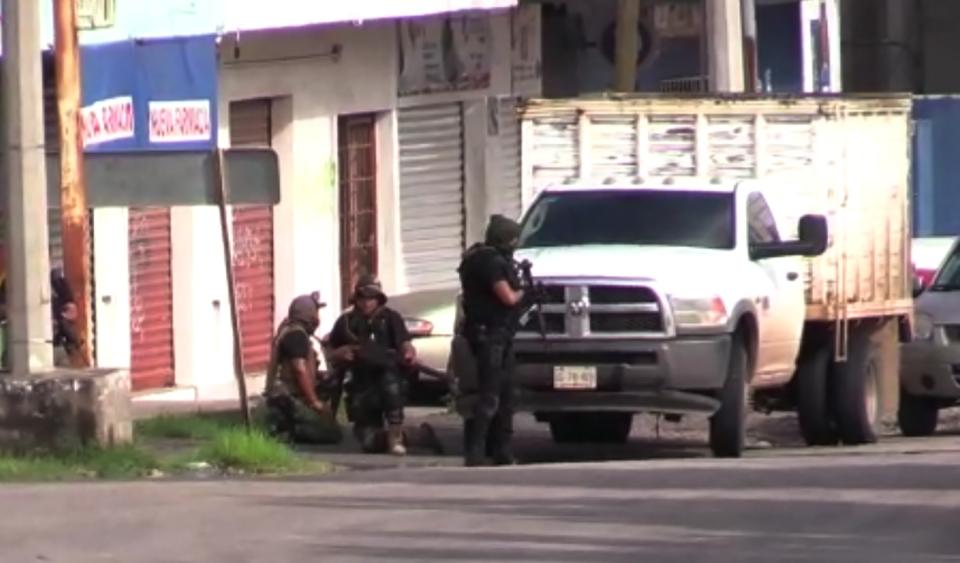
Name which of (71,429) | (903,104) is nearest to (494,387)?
(71,429)

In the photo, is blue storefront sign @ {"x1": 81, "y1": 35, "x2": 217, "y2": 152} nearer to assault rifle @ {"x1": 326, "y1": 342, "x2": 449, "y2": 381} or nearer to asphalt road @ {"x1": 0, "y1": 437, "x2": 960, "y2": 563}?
assault rifle @ {"x1": 326, "y1": 342, "x2": 449, "y2": 381}

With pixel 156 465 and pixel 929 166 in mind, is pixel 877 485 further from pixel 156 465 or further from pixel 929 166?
pixel 929 166

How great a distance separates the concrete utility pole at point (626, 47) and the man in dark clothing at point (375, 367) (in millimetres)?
6768

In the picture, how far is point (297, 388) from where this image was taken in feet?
67.4

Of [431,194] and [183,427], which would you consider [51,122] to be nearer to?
[183,427]

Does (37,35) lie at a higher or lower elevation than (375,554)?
higher

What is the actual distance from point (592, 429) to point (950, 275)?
Result: 3490 millimetres

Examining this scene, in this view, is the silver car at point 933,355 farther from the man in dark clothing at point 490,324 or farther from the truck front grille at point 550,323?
the man in dark clothing at point 490,324

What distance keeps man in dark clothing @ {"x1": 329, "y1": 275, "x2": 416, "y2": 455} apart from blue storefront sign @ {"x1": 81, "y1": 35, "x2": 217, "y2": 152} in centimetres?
305

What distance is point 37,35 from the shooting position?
18094 millimetres

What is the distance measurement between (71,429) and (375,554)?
5.68 meters

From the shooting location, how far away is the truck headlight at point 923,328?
2230 cm

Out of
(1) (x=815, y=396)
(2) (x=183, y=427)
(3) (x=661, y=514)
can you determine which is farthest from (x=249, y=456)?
(1) (x=815, y=396)

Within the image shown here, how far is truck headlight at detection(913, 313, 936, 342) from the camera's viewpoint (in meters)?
22.3
